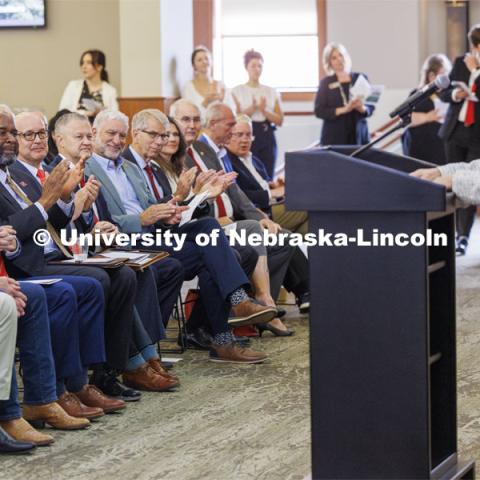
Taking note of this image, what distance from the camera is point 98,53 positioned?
870cm

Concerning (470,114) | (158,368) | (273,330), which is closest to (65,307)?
(158,368)

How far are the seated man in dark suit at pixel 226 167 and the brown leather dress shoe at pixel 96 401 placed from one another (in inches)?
74.7

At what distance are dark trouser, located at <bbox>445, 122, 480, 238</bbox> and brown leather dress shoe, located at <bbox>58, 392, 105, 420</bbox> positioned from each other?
4.80 metres

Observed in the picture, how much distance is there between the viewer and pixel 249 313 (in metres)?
5.18

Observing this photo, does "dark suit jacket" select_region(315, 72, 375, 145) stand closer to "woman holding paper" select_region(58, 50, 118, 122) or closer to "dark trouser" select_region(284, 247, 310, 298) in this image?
Result: "woman holding paper" select_region(58, 50, 118, 122)

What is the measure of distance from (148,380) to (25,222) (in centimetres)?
90

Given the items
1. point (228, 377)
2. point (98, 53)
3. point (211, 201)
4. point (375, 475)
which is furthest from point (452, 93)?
point (375, 475)

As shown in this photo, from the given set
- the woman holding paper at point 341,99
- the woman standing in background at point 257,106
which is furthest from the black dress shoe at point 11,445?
the woman holding paper at point 341,99

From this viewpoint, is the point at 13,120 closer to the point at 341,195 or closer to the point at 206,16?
the point at 341,195

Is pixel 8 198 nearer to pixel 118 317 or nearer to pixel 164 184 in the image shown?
pixel 118 317

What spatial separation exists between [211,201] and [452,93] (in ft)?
11.2

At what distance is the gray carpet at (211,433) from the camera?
11.0ft

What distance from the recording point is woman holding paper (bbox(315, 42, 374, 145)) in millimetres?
9438

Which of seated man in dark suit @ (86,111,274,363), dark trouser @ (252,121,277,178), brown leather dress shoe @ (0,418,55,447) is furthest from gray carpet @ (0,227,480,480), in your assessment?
dark trouser @ (252,121,277,178)
